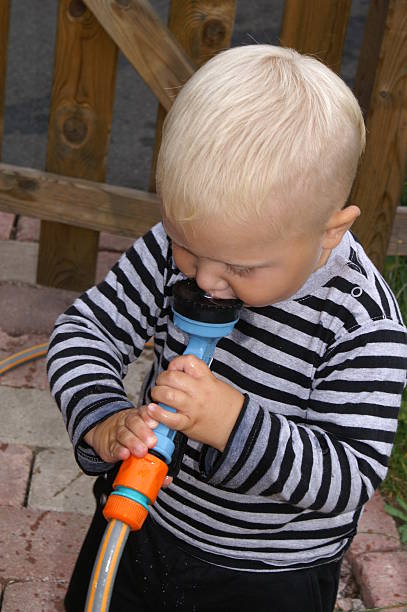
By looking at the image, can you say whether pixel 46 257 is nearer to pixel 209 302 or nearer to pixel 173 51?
pixel 173 51

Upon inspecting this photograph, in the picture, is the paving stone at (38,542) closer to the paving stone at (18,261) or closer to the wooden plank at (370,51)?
the paving stone at (18,261)

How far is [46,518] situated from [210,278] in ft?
4.50

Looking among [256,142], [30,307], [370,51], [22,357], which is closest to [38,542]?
A: [22,357]

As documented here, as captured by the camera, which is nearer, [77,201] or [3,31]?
[3,31]

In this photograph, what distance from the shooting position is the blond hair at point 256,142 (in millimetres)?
1312

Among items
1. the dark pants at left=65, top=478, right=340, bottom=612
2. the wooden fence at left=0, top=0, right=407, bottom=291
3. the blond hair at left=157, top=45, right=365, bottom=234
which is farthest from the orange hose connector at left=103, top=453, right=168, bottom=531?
the wooden fence at left=0, top=0, right=407, bottom=291

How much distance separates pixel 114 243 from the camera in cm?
404

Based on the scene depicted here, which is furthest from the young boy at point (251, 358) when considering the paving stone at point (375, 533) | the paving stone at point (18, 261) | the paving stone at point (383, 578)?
the paving stone at point (18, 261)

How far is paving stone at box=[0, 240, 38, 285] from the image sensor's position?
12.3ft

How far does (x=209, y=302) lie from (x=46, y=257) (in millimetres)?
2370

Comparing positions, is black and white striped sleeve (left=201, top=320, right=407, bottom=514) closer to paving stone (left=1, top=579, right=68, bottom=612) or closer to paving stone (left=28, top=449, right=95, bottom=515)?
paving stone (left=1, top=579, right=68, bottom=612)

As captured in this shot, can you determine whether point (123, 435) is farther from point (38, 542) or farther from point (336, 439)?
point (38, 542)

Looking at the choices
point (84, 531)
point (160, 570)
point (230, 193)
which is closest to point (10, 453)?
point (84, 531)

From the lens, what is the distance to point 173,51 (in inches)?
125
